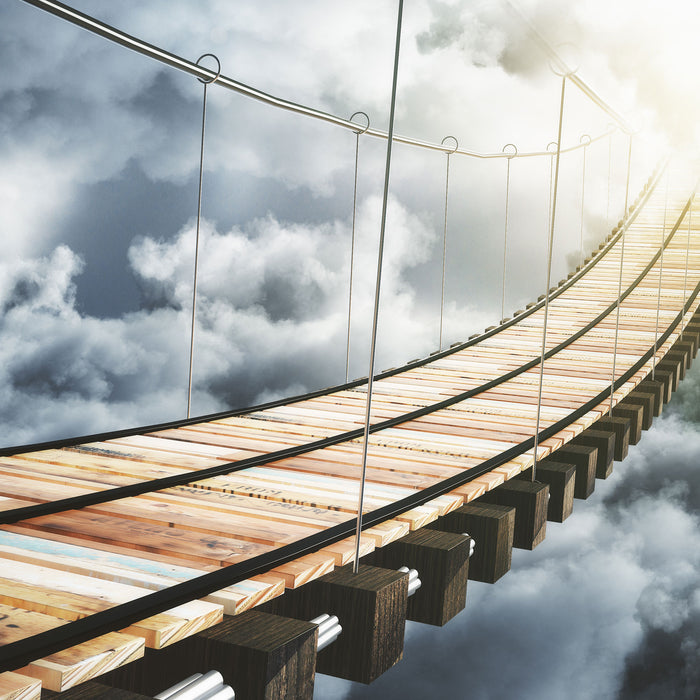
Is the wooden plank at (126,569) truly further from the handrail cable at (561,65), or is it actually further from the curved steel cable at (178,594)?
the handrail cable at (561,65)

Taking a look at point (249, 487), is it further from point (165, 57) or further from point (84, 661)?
point (165, 57)

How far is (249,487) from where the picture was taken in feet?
5.82

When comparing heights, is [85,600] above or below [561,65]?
below

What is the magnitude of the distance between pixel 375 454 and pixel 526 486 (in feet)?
1.27

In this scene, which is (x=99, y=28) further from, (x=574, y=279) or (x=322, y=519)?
(x=574, y=279)

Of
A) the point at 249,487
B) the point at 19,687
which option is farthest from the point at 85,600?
the point at 249,487

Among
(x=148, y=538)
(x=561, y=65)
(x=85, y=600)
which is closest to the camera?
(x=85, y=600)

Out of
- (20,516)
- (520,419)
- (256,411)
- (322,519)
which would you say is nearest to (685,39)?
(520,419)

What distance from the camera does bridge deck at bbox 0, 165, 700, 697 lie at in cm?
112

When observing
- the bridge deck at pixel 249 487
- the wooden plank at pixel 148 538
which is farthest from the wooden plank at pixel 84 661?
the wooden plank at pixel 148 538

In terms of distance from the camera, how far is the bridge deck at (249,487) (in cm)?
112

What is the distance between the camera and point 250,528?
148 centimetres

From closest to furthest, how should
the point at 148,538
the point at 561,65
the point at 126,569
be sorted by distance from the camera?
1. the point at 126,569
2. the point at 148,538
3. the point at 561,65

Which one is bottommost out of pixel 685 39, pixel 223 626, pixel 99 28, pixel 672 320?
pixel 223 626
